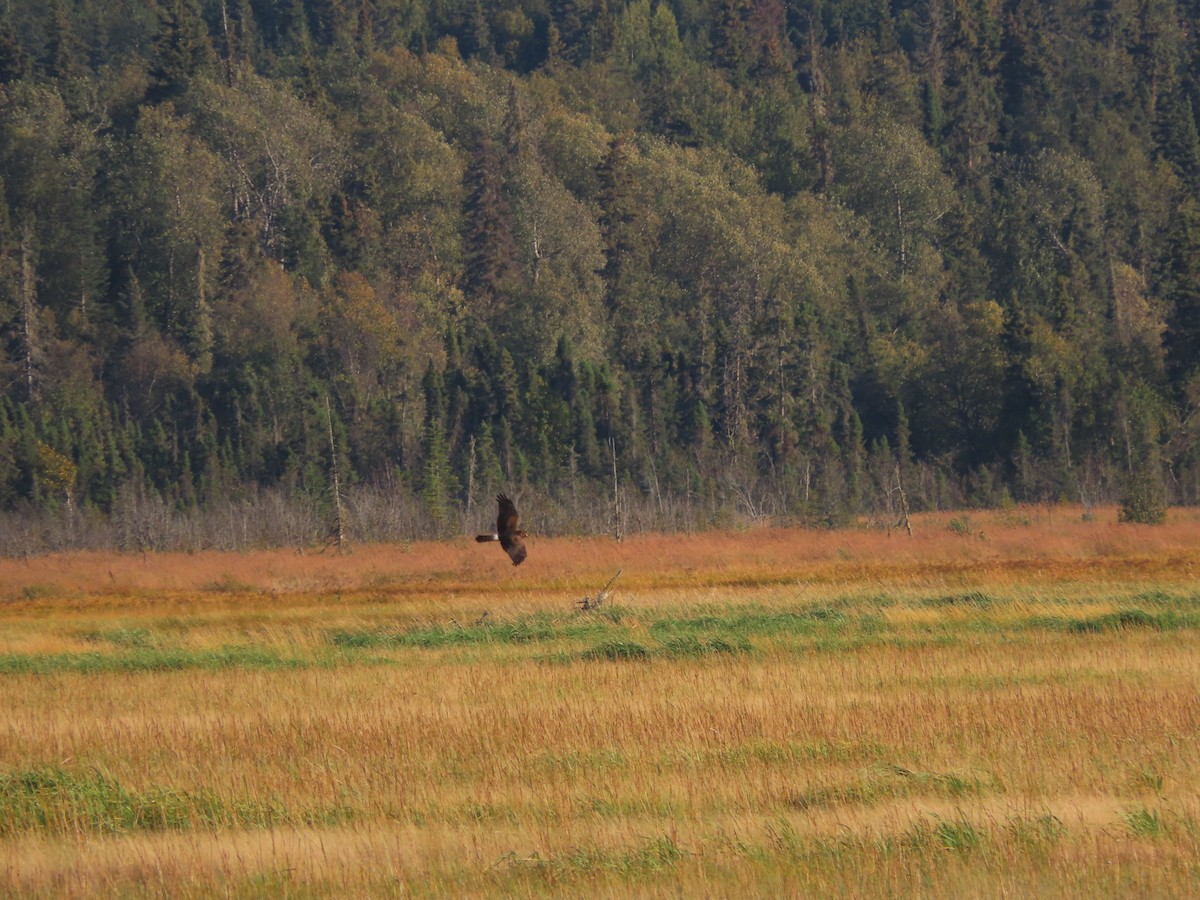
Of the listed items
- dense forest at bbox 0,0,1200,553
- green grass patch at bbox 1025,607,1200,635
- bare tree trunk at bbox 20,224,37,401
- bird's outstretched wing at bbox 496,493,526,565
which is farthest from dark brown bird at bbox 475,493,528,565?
bare tree trunk at bbox 20,224,37,401

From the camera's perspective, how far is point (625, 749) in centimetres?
1691

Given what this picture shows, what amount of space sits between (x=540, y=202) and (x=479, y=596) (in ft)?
168

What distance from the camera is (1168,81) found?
339ft

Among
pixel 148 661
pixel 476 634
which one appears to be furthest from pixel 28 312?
pixel 476 634

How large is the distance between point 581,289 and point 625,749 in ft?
223

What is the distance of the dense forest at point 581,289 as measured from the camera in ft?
219

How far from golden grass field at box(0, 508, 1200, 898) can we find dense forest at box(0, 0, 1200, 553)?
25846mm

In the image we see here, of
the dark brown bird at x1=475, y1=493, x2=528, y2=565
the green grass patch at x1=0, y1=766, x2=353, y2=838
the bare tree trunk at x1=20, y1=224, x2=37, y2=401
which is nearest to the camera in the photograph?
the green grass patch at x1=0, y1=766, x2=353, y2=838

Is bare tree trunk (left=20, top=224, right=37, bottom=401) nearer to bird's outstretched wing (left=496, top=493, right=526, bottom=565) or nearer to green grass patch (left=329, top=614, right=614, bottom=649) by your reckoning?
green grass patch (left=329, top=614, right=614, bottom=649)

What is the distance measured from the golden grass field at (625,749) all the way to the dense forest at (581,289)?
25846 millimetres

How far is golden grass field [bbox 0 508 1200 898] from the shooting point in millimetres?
12625

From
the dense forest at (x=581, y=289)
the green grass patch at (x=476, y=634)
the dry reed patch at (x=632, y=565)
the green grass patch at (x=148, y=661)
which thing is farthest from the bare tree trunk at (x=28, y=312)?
the green grass patch at (x=148, y=661)

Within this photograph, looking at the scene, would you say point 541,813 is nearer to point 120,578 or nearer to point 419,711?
point 419,711

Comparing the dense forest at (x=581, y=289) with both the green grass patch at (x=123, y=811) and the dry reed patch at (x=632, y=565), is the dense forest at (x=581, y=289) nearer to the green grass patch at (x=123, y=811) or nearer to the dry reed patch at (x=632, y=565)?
the dry reed patch at (x=632, y=565)
